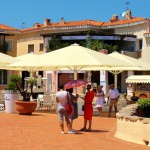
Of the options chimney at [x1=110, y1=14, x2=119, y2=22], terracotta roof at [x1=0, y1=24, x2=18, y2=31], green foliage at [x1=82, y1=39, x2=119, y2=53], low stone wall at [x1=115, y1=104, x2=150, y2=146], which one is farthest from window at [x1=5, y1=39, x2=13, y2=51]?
low stone wall at [x1=115, y1=104, x2=150, y2=146]

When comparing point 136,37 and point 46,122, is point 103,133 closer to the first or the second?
point 46,122

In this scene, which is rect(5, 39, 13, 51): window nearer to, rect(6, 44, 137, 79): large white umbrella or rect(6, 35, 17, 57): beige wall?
rect(6, 35, 17, 57): beige wall

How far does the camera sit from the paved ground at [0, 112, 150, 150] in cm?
1046

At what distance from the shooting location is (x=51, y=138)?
11.8m

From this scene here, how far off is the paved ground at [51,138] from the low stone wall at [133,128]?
0.81 ft

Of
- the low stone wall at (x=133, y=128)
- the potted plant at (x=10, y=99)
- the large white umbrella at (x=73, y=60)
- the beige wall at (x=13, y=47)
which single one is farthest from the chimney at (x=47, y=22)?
the low stone wall at (x=133, y=128)

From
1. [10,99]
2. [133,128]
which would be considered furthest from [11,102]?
[133,128]

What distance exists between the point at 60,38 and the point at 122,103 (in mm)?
20320

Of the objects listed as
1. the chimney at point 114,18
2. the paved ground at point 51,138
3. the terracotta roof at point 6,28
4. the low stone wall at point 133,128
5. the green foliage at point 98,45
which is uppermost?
the chimney at point 114,18

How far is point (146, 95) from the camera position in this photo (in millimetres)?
28391

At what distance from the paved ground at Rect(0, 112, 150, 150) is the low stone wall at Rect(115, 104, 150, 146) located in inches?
9.8

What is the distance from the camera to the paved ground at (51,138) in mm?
10458

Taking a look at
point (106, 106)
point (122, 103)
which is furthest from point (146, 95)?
point (106, 106)

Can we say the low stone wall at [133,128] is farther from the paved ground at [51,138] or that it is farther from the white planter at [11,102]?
the white planter at [11,102]
